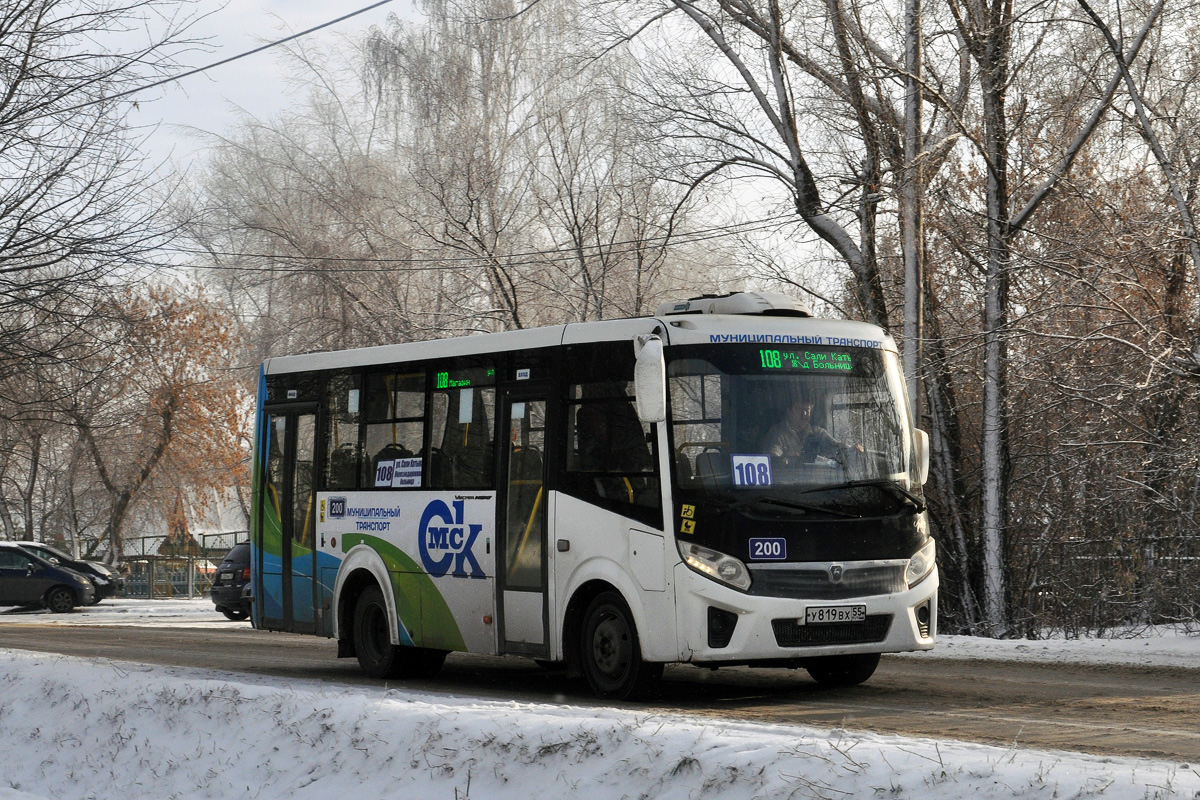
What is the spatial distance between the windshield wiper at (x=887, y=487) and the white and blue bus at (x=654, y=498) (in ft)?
0.06

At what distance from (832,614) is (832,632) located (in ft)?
0.46

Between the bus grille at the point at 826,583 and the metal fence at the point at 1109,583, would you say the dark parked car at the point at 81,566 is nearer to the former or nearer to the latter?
the metal fence at the point at 1109,583

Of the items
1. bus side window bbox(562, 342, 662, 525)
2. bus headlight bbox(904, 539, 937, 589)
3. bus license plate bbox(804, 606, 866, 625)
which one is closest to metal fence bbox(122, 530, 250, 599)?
bus side window bbox(562, 342, 662, 525)

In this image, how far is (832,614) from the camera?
34.2ft

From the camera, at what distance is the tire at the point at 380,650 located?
13.7m

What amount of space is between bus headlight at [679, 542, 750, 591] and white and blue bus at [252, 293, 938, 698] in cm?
1

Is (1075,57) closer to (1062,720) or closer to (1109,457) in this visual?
(1109,457)

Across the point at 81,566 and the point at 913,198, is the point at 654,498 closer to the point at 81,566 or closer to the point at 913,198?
the point at 913,198

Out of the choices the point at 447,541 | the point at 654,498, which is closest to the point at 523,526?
the point at 447,541

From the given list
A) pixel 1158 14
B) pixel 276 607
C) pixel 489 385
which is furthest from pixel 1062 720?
pixel 1158 14

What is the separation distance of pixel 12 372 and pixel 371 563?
7.78 meters

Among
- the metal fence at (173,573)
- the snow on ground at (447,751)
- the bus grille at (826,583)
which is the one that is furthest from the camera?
the metal fence at (173,573)

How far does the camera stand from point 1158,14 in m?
16.9

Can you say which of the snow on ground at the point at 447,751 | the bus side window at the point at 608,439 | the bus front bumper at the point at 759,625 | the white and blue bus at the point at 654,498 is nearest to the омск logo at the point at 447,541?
the white and blue bus at the point at 654,498
